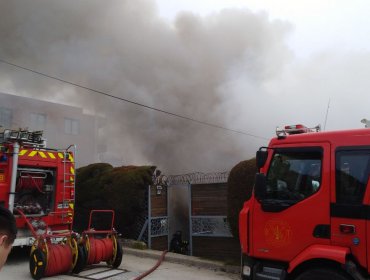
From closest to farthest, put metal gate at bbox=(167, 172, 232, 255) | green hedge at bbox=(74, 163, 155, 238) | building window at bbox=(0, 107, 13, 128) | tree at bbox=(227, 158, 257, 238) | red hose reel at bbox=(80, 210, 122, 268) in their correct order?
red hose reel at bbox=(80, 210, 122, 268)
tree at bbox=(227, 158, 257, 238)
metal gate at bbox=(167, 172, 232, 255)
green hedge at bbox=(74, 163, 155, 238)
building window at bbox=(0, 107, 13, 128)

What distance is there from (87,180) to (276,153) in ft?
22.5

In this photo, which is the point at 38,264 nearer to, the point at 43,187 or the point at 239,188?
the point at 43,187

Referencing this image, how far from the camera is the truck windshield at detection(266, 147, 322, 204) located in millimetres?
3721

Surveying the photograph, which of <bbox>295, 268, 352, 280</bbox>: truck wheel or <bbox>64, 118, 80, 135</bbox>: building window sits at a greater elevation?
<bbox>64, 118, 80, 135</bbox>: building window

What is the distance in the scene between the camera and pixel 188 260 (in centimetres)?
699

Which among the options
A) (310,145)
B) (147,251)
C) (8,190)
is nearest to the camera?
(310,145)

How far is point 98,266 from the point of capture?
661cm

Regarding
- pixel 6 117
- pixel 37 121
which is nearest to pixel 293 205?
pixel 6 117

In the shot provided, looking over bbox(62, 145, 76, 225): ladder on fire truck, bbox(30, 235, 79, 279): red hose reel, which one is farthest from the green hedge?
bbox(30, 235, 79, 279): red hose reel

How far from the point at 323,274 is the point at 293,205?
25.1 inches

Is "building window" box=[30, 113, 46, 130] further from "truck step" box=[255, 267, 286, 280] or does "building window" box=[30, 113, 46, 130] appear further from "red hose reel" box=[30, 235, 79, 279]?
"truck step" box=[255, 267, 286, 280]

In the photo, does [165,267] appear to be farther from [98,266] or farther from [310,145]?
[310,145]

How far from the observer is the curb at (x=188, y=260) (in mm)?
6474

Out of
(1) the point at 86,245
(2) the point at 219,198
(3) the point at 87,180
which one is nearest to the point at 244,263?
(1) the point at 86,245
